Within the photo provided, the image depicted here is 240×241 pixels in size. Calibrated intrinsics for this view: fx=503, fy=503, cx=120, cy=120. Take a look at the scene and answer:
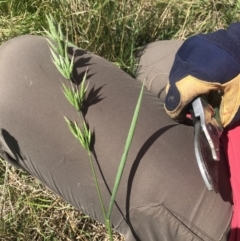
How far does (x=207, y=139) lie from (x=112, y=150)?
7.6 inches

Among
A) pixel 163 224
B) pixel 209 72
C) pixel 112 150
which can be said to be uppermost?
pixel 209 72

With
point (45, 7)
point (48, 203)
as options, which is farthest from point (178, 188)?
point (45, 7)

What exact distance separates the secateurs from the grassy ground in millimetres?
500

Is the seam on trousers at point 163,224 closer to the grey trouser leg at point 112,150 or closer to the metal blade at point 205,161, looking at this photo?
the grey trouser leg at point 112,150

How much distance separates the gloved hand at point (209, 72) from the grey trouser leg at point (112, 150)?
9 cm

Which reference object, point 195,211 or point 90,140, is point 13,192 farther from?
point 195,211

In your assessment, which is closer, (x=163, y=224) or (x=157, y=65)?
(x=163, y=224)

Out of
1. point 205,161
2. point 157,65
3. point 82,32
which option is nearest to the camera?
point 205,161

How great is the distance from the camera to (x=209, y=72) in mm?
959

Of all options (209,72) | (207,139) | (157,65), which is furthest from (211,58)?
(157,65)

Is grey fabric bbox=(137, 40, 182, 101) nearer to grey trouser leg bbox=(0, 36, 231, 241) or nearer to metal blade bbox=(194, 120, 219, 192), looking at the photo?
grey trouser leg bbox=(0, 36, 231, 241)

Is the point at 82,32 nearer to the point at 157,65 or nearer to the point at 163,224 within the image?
the point at 157,65

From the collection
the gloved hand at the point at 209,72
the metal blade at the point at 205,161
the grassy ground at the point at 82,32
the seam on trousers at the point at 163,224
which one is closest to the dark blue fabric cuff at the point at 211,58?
the gloved hand at the point at 209,72

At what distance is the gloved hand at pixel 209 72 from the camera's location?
3.16ft
